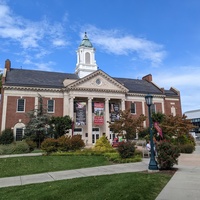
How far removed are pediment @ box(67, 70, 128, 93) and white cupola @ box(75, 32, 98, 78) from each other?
631 cm

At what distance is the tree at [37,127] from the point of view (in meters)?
31.8

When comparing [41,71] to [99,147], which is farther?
[41,71]

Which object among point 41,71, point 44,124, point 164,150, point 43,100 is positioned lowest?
point 164,150

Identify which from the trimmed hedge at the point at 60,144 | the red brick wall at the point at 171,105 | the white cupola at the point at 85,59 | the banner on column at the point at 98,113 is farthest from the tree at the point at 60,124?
the red brick wall at the point at 171,105

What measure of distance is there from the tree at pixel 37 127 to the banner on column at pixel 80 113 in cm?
594

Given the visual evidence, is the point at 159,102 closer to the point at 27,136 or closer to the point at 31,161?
the point at 27,136

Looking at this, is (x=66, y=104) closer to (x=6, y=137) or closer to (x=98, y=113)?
(x=98, y=113)

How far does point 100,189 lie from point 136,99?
37945 mm

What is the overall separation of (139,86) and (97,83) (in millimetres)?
12105

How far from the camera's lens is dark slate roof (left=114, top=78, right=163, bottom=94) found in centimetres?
4533

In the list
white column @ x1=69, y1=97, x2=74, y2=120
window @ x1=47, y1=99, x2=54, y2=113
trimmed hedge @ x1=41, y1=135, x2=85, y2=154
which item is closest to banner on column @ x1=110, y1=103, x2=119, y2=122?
white column @ x1=69, y1=97, x2=74, y2=120

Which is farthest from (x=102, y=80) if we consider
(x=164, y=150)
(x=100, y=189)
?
(x=100, y=189)

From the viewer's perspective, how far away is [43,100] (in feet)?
123

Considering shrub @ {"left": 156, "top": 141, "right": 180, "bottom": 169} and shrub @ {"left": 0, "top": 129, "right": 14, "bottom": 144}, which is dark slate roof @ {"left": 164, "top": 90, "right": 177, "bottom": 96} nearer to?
shrub @ {"left": 0, "top": 129, "right": 14, "bottom": 144}
